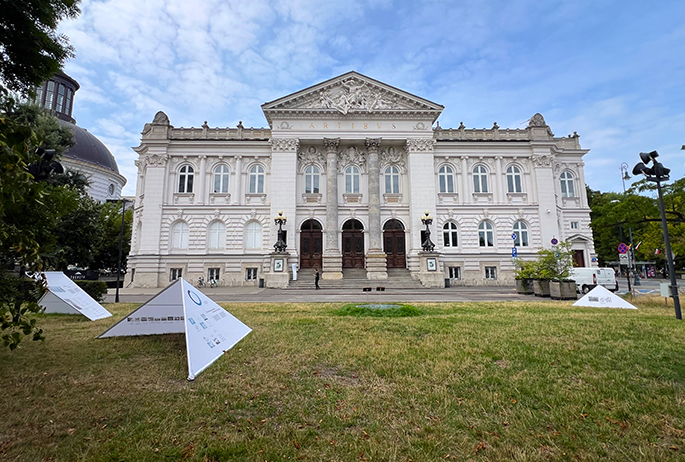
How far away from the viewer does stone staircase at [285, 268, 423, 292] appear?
28.3 m

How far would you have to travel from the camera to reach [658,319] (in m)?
10.2

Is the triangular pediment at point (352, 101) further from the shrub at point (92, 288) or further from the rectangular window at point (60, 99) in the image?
the rectangular window at point (60, 99)

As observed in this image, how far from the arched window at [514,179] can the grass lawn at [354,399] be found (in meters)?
29.7

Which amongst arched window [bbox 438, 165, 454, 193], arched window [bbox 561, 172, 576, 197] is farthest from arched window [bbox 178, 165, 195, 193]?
arched window [bbox 561, 172, 576, 197]

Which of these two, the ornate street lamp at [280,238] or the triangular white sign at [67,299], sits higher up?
the ornate street lamp at [280,238]

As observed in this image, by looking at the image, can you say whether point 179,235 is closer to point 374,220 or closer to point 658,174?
point 374,220

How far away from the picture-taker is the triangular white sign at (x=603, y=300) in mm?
13625

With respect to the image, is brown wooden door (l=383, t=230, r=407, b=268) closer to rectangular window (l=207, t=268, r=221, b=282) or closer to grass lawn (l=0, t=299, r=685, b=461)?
rectangular window (l=207, t=268, r=221, b=282)

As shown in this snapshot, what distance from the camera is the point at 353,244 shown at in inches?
1334

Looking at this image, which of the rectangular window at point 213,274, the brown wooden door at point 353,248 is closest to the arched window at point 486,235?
the brown wooden door at point 353,248

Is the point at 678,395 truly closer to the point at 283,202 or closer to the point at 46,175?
the point at 46,175

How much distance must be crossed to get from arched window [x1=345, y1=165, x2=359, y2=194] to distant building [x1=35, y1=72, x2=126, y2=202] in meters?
44.3

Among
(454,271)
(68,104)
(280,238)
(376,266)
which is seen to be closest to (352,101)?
(280,238)

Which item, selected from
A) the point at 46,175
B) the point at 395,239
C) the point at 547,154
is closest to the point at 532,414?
the point at 46,175
